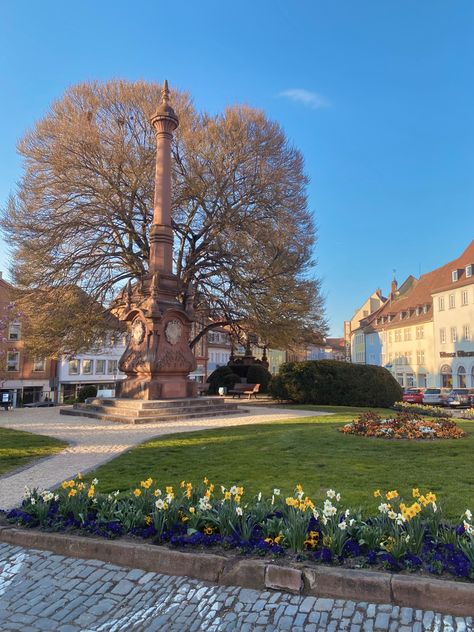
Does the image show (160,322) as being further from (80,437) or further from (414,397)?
(414,397)

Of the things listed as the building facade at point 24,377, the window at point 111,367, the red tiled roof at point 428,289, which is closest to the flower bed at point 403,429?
the red tiled roof at point 428,289

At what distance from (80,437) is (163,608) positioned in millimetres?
9340

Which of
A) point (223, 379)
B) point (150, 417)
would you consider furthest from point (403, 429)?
point (223, 379)

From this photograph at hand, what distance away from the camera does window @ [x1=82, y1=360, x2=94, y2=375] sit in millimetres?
54703

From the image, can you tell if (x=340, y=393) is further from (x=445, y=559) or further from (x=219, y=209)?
(x=445, y=559)

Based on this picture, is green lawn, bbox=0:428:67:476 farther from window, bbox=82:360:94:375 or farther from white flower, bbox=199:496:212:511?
window, bbox=82:360:94:375

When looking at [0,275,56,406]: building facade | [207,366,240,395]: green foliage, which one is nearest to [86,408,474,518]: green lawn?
[207,366,240,395]: green foliage

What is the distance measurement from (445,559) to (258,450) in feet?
19.8

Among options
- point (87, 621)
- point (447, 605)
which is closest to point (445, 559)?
point (447, 605)

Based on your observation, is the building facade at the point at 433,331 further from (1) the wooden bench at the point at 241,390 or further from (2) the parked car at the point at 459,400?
(1) the wooden bench at the point at 241,390

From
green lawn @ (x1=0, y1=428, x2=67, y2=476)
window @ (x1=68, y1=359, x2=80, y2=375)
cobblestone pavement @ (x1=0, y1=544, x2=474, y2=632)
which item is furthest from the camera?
window @ (x1=68, y1=359, x2=80, y2=375)

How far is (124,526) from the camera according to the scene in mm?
4758

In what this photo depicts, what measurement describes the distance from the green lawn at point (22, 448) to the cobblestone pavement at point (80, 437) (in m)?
0.31

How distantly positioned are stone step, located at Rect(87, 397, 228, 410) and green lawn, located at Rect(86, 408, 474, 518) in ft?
13.6
